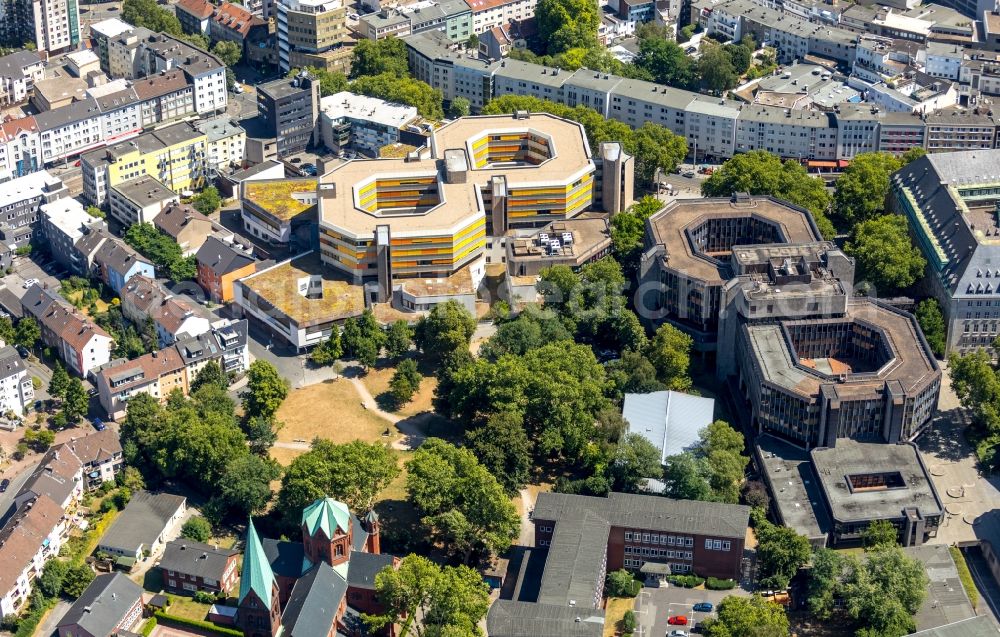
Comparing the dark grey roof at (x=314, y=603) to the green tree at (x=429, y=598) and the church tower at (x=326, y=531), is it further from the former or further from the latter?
the green tree at (x=429, y=598)

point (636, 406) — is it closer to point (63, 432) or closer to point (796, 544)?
point (796, 544)

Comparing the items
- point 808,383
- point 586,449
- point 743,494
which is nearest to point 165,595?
point 586,449

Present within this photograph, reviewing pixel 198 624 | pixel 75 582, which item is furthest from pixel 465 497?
pixel 75 582

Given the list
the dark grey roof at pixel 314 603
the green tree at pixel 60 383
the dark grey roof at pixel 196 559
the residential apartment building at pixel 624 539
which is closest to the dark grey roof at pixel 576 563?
the residential apartment building at pixel 624 539

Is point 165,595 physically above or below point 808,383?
below

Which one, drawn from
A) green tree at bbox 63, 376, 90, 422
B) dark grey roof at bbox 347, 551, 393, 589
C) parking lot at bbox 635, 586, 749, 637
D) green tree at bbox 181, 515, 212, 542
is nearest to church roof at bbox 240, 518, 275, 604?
dark grey roof at bbox 347, 551, 393, 589

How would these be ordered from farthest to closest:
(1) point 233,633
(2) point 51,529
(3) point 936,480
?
(3) point 936,480
(2) point 51,529
(1) point 233,633
